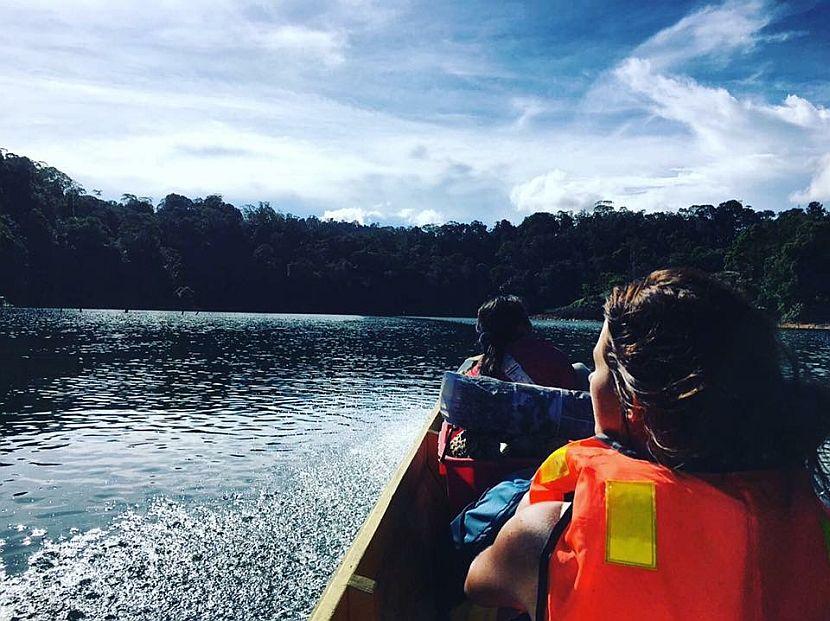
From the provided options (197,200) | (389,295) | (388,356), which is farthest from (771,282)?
(197,200)

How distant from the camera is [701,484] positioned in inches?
54.8

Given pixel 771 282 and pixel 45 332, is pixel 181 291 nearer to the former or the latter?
pixel 45 332

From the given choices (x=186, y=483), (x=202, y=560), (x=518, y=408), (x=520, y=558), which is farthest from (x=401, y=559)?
(x=186, y=483)

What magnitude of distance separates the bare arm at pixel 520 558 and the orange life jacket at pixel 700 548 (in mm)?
134

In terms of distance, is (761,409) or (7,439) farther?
(7,439)

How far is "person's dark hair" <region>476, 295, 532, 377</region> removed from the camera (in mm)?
4055

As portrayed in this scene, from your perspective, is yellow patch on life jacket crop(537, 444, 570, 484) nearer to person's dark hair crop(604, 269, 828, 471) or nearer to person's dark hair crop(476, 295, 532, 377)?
person's dark hair crop(604, 269, 828, 471)

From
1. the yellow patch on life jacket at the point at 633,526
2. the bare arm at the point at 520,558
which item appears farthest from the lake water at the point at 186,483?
the bare arm at the point at 520,558

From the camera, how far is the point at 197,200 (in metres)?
132

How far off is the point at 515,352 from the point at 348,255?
115 m

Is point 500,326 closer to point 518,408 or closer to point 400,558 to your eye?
point 518,408

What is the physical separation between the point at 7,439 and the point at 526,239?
422 ft

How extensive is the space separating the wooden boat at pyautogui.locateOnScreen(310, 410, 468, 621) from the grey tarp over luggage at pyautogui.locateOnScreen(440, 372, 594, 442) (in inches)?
25.5

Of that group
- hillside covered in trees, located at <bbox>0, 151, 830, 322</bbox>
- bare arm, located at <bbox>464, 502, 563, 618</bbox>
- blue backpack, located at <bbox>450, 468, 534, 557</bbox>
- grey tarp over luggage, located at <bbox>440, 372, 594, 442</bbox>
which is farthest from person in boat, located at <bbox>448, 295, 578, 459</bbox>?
hillside covered in trees, located at <bbox>0, 151, 830, 322</bbox>
